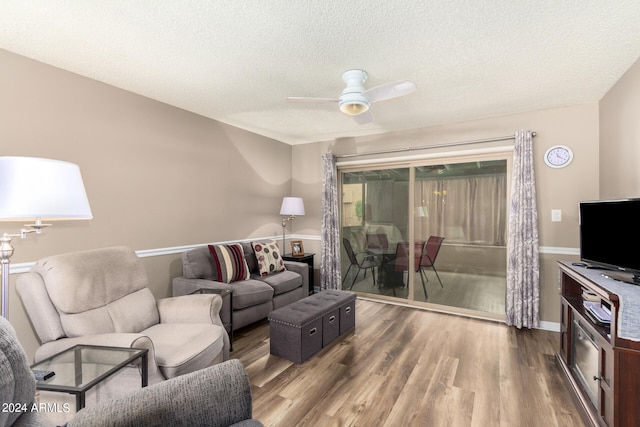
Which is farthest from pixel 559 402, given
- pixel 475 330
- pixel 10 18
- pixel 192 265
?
pixel 10 18

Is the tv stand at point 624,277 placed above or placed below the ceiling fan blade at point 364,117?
below

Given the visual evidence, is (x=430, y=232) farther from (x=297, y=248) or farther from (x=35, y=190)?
(x=35, y=190)

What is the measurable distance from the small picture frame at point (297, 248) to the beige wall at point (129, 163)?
66 centimetres

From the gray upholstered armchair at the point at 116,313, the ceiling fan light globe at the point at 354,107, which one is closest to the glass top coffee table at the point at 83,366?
the gray upholstered armchair at the point at 116,313

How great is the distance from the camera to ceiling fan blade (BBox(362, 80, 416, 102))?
6.81 ft

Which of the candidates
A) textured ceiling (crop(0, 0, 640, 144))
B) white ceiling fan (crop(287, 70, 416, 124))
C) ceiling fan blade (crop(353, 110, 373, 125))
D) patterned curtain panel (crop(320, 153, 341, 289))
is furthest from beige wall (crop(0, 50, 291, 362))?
ceiling fan blade (crop(353, 110, 373, 125))

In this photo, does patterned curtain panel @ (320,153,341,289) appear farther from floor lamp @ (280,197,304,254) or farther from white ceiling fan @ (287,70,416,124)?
white ceiling fan @ (287,70,416,124)

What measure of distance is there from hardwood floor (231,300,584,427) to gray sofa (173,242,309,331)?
0.86 ft

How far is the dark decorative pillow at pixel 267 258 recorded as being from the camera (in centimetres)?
374

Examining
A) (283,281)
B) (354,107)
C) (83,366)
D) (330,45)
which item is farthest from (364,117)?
(83,366)

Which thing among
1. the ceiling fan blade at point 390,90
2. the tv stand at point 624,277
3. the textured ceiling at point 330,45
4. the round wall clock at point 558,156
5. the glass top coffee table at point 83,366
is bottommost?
the glass top coffee table at point 83,366

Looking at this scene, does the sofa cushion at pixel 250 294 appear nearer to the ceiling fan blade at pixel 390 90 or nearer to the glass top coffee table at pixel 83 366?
the glass top coffee table at pixel 83 366

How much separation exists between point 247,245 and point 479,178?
313 cm

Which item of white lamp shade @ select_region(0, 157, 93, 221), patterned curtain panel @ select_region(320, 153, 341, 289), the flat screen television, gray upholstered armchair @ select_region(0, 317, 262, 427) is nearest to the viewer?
gray upholstered armchair @ select_region(0, 317, 262, 427)
